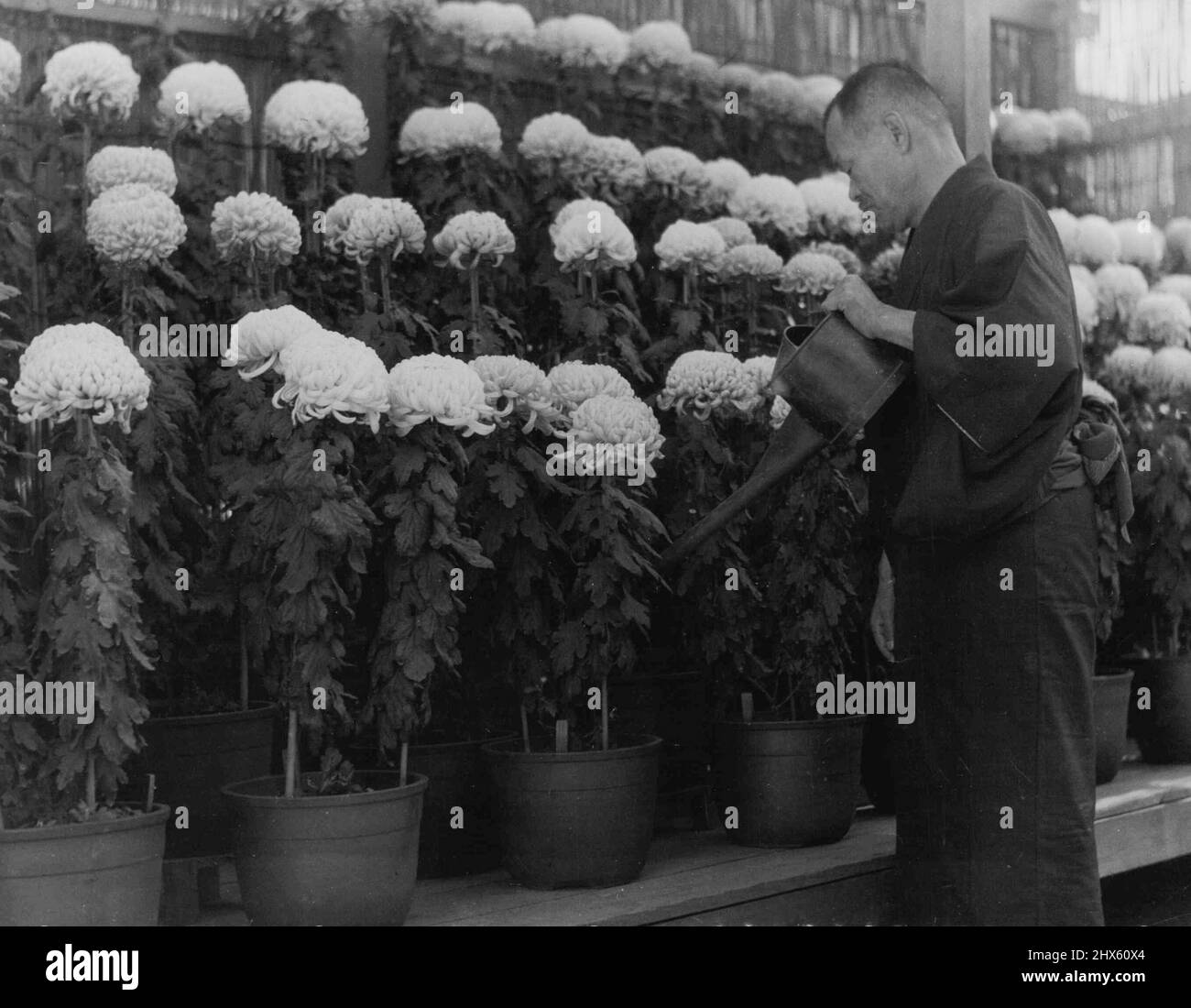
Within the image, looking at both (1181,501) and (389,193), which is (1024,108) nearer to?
(1181,501)

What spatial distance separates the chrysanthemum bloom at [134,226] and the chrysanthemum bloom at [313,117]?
1.62ft

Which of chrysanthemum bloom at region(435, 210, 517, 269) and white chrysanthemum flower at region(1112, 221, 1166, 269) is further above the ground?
white chrysanthemum flower at region(1112, 221, 1166, 269)

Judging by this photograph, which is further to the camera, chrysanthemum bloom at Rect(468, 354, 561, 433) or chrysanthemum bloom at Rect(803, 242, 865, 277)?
chrysanthemum bloom at Rect(803, 242, 865, 277)

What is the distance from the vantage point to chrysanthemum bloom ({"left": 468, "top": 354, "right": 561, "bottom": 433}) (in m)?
3.04

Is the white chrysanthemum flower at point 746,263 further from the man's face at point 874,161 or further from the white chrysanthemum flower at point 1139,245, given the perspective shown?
the white chrysanthemum flower at point 1139,245

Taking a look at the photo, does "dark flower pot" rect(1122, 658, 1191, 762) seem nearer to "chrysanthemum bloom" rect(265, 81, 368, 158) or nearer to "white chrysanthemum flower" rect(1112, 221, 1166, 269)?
"white chrysanthemum flower" rect(1112, 221, 1166, 269)

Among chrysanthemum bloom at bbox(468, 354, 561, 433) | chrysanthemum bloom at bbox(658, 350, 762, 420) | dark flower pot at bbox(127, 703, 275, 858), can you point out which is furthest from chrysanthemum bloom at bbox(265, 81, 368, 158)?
dark flower pot at bbox(127, 703, 275, 858)

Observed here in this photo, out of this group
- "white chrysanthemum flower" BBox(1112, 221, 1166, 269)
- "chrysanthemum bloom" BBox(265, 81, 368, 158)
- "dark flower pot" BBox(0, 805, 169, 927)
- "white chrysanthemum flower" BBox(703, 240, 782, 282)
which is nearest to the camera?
"dark flower pot" BBox(0, 805, 169, 927)

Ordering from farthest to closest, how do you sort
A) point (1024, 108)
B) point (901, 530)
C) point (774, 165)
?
→ point (1024, 108) < point (774, 165) < point (901, 530)

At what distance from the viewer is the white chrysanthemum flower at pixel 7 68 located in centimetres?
297

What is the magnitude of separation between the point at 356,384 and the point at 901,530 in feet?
3.56

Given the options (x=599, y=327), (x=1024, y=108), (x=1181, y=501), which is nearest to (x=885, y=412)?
(x=599, y=327)

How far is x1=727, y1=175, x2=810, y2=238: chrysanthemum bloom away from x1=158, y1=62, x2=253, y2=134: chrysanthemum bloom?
1.41 metres

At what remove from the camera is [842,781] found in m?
3.53
